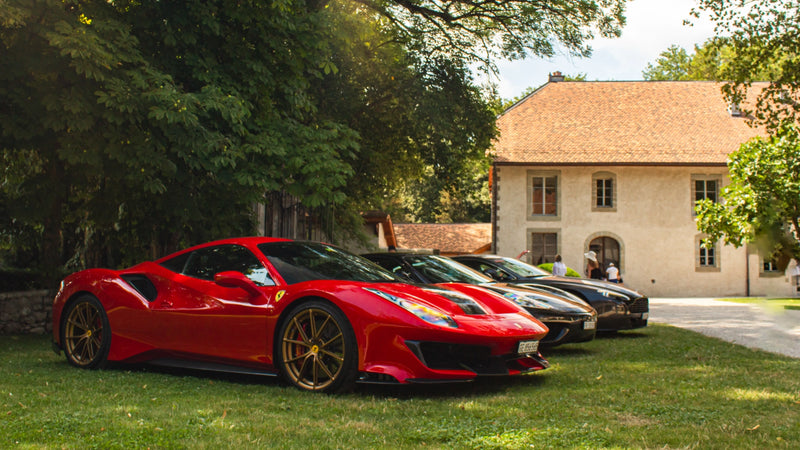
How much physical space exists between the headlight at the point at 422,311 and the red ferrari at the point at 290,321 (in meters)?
0.01

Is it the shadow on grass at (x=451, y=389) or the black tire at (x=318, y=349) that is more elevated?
the black tire at (x=318, y=349)

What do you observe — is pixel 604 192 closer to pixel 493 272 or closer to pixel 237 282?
pixel 493 272

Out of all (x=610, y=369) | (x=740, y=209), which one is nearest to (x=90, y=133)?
(x=610, y=369)

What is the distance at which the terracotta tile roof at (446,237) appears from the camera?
160ft

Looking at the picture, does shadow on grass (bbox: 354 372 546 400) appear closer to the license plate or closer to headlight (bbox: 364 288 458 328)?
the license plate

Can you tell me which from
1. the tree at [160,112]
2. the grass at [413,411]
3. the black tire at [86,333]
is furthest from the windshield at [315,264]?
the tree at [160,112]

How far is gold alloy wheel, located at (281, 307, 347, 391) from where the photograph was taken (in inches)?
233

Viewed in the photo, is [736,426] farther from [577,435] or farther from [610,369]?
[610,369]

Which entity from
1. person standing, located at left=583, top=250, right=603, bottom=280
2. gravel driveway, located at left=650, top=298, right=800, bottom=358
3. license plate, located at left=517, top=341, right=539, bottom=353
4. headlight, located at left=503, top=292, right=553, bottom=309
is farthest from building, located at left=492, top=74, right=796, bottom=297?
license plate, located at left=517, top=341, right=539, bottom=353

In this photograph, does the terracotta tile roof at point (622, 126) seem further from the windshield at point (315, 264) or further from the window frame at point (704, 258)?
the windshield at point (315, 264)

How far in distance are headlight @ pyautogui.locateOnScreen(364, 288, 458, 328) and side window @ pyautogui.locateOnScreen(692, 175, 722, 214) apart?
118ft

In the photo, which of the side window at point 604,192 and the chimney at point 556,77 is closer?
the side window at point 604,192

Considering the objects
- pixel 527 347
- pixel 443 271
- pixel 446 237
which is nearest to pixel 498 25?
pixel 443 271

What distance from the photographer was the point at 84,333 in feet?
24.7
